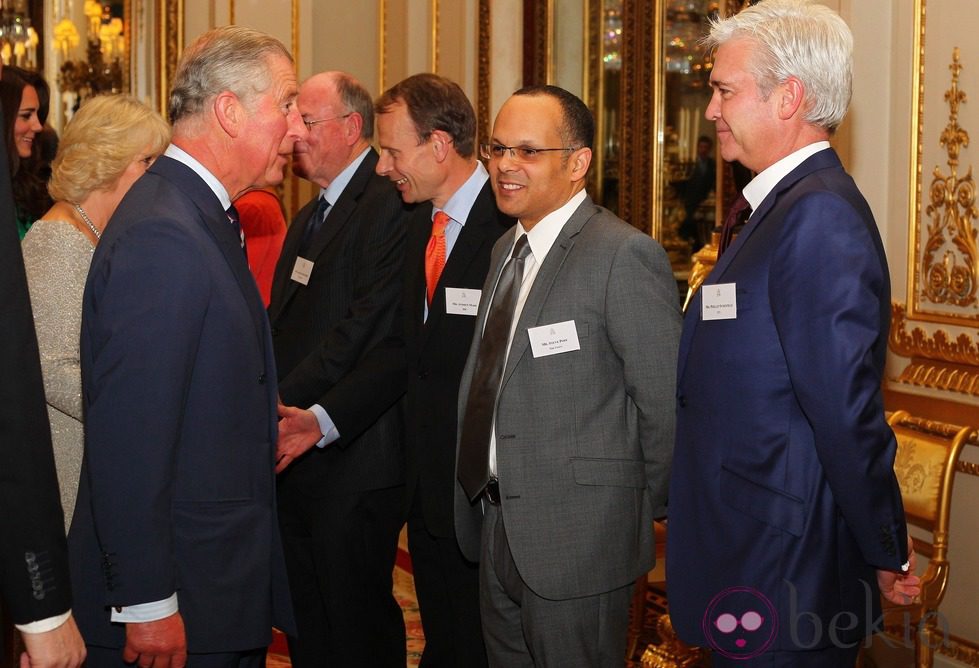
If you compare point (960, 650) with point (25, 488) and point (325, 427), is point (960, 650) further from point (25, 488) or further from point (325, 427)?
point (25, 488)

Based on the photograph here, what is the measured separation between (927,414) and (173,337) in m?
2.83

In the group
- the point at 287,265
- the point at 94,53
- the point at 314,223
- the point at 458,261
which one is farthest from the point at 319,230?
the point at 94,53

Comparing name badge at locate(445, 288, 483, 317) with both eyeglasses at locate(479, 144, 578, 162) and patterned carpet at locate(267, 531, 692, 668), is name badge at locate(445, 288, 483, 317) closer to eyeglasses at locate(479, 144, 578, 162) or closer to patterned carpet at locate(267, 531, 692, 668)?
eyeglasses at locate(479, 144, 578, 162)

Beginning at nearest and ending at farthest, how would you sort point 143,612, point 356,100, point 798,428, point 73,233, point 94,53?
point 143,612 → point 798,428 → point 73,233 → point 356,100 → point 94,53

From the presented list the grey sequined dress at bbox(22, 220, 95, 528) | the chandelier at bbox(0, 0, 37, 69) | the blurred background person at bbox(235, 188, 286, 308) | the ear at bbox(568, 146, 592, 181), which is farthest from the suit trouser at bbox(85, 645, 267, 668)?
the chandelier at bbox(0, 0, 37, 69)

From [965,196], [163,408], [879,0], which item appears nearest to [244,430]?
[163,408]

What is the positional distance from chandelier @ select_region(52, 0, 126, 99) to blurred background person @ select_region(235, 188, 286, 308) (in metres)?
4.28

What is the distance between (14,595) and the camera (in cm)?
141

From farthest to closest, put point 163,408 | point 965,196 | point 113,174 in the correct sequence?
point 965,196, point 113,174, point 163,408

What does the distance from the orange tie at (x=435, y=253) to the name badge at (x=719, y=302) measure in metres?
1.18

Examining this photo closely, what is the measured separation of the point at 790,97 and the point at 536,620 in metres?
1.25

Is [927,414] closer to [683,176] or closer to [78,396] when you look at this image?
[683,176]

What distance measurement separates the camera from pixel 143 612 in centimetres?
190

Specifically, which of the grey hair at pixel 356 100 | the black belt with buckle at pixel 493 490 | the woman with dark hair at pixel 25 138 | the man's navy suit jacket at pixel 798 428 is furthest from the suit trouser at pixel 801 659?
the woman with dark hair at pixel 25 138
